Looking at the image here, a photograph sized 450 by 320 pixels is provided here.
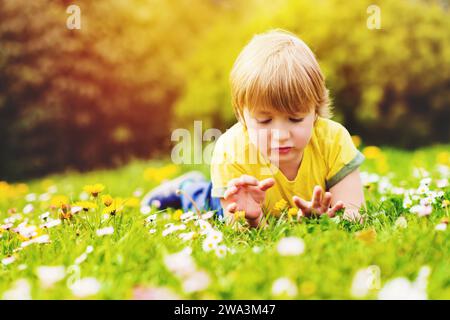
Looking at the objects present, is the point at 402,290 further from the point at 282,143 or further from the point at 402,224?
the point at 282,143

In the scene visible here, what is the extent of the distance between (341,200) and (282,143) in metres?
0.44

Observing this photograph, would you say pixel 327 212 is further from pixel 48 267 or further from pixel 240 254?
pixel 48 267

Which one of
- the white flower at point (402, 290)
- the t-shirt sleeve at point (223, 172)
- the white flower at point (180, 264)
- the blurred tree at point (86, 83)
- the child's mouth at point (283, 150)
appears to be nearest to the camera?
the white flower at point (402, 290)

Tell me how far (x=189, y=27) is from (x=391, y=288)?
696 cm

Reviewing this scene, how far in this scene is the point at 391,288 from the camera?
54.7 inches

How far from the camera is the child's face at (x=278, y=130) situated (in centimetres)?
217

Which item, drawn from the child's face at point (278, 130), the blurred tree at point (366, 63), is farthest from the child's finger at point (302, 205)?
the blurred tree at point (366, 63)

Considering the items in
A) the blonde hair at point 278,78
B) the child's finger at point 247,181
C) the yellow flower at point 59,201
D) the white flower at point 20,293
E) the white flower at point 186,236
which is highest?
the blonde hair at point 278,78

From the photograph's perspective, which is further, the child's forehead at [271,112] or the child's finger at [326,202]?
the child's forehead at [271,112]

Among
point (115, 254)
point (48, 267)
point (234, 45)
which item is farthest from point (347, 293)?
point (234, 45)

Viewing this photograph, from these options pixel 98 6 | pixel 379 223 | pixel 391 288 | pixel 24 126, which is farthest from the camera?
pixel 98 6

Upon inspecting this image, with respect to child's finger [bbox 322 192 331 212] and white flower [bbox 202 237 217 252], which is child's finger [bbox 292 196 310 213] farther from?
white flower [bbox 202 237 217 252]

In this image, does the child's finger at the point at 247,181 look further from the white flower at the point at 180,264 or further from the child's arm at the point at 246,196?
the white flower at the point at 180,264

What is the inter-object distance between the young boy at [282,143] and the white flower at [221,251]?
0.93 ft
